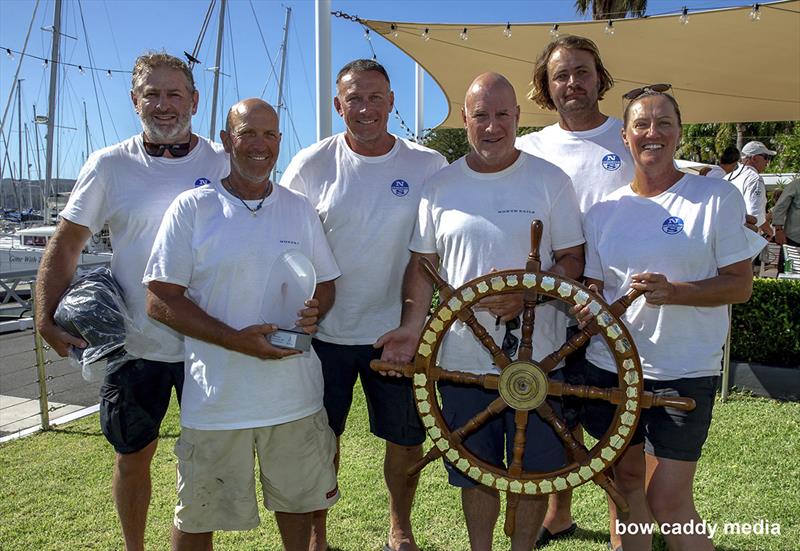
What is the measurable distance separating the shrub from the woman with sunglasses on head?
3531mm

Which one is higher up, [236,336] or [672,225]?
[672,225]

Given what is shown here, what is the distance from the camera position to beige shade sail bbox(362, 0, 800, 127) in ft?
18.6

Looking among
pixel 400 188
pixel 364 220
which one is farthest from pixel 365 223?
pixel 400 188

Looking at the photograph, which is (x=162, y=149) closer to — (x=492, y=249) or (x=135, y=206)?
(x=135, y=206)

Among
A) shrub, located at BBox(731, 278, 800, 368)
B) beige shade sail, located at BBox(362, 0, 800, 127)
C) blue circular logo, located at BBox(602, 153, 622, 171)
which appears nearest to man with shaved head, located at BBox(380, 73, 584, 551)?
blue circular logo, located at BBox(602, 153, 622, 171)

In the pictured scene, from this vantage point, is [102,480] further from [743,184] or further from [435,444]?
[743,184]

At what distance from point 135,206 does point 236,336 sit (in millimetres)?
745

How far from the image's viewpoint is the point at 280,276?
2.10 metres

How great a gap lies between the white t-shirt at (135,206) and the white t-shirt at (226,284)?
1.01ft

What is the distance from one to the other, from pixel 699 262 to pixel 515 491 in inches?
36.2

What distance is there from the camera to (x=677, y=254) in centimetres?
197

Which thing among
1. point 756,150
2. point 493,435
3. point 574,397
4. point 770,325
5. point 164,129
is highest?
point 756,150

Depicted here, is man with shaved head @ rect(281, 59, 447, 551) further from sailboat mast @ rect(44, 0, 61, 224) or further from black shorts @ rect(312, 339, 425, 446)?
sailboat mast @ rect(44, 0, 61, 224)

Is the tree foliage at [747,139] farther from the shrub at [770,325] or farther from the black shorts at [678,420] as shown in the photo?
the black shorts at [678,420]
